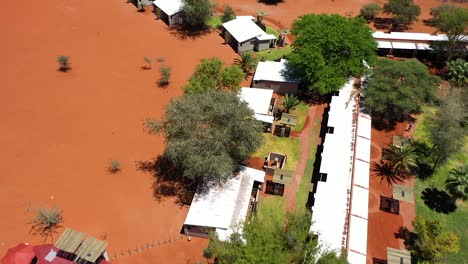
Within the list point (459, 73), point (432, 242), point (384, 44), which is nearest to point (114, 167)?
point (432, 242)

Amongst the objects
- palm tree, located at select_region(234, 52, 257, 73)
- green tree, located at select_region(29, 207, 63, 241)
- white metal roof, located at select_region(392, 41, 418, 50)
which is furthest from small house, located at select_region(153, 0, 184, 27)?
green tree, located at select_region(29, 207, 63, 241)

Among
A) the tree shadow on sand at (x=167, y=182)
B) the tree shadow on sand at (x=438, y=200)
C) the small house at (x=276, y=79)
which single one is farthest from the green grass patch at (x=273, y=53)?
the tree shadow on sand at (x=438, y=200)

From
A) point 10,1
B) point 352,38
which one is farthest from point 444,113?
point 10,1

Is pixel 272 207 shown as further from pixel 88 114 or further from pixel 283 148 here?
pixel 88 114

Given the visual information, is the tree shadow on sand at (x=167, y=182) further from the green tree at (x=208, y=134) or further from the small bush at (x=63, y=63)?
the small bush at (x=63, y=63)

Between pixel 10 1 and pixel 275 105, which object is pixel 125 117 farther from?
pixel 10 1
